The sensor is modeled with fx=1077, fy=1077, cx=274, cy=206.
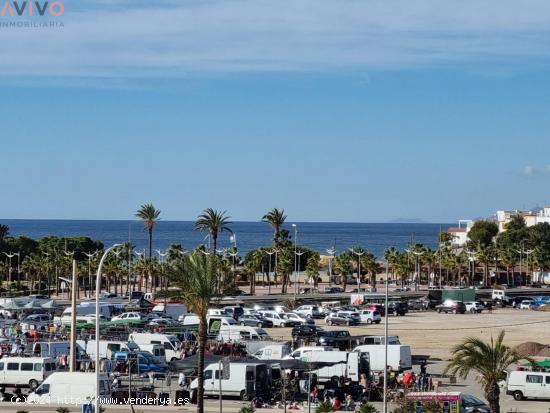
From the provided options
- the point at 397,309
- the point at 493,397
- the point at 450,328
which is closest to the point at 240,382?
the point at 493,397

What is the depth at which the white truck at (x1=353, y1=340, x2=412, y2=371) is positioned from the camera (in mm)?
50791

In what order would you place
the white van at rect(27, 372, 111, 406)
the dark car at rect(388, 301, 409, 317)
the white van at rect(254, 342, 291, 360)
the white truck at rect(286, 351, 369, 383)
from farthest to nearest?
the dark car at rect(388, 301, 409, 317), the white van at rect(254, 342, 291, 360), the white truck at rect(286, 351, 369, 383), the white van at rect(27, 372, 111, 406)

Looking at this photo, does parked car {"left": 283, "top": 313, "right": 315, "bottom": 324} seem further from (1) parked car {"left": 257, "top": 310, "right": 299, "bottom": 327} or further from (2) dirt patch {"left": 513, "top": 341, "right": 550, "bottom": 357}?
(2) dirt patch {"left": 513, "top": 341, "right": 550, "bottom": 357}

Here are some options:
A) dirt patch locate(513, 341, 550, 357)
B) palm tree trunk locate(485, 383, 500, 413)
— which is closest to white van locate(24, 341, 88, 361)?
dirt patch locate(513, 341, 550, 357)

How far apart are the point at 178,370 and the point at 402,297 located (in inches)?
2321

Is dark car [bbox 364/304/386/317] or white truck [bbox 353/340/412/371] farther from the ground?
dark car [bbox 364/304/386/317]

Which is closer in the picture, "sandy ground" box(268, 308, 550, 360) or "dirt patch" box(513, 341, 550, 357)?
"dirt patch" box(513, 341, 550, 357)

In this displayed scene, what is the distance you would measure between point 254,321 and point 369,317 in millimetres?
11270

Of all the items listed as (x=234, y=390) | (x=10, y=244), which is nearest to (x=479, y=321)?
(x=234, y=390)

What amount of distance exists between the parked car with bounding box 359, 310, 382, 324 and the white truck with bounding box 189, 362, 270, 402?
37.4 metres

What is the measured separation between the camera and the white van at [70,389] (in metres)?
40.3

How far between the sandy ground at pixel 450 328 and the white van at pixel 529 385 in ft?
48.6

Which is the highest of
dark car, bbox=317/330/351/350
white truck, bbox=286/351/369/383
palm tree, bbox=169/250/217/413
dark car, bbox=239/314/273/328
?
palm tree, bbox=169/250/217/413

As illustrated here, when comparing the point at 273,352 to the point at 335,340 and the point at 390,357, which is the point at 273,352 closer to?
the point at 390,357
